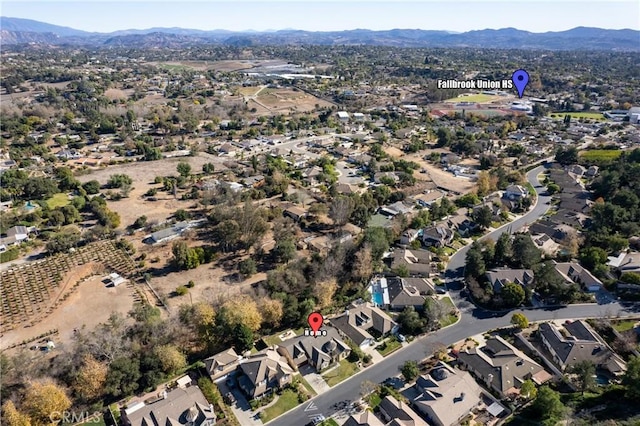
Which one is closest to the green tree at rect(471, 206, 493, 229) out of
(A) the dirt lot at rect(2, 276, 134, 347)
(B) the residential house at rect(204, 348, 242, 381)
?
(B) the residential house at rect(204, 348, 242, 381)

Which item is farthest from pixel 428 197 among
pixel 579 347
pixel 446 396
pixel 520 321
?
pixel 446 396

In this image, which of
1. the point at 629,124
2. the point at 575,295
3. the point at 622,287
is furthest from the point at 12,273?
the point at 629,124

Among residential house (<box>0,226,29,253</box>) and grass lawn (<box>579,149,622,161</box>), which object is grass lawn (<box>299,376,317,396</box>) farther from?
grass lawn (<box>579,149,622,161</box>)

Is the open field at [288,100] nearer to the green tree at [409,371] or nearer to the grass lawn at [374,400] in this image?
the green tree at [409,371]

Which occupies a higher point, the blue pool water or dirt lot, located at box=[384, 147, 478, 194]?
dirt lot, located at box=[384, 147, 478, 194]

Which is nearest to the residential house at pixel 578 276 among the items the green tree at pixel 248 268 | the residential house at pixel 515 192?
the residential house at pixel 515 192

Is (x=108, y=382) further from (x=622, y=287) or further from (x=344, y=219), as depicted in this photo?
(x=622, y=287)
